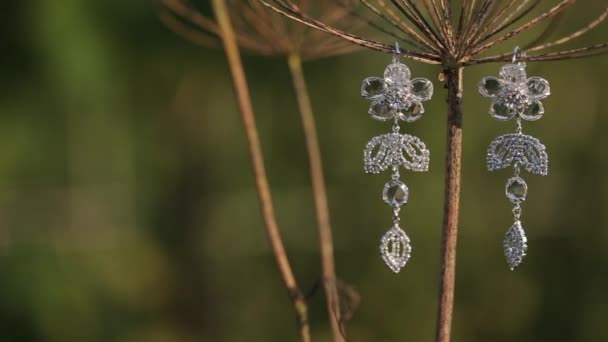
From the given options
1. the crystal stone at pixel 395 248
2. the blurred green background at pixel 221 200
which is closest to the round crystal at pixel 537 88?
the crystal stone at pixel 395 248

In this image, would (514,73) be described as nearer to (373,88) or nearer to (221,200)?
(373,88)

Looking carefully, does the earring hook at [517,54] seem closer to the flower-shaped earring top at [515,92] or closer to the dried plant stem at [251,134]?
the flower-shaped earring top at [515,92]

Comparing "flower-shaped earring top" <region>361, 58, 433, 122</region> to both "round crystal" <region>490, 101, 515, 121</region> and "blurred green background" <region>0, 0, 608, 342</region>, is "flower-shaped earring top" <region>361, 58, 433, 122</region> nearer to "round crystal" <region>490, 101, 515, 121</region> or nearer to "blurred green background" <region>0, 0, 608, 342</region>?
"round crystal" <region>490, 101, 515, 121</region>

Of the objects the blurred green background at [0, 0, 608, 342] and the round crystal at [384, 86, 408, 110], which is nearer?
the round crystal at [384, 86, 408, 110]

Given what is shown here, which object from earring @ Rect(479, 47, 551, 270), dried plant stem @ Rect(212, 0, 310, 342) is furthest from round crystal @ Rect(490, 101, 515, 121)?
dried plant stem @ Rect(212, 0, 310, 342)

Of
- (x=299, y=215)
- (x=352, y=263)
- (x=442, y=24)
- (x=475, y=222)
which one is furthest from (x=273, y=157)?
(x=442, y=24)

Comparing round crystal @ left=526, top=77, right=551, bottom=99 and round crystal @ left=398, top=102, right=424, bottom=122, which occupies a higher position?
round crystal @ left=526, top=77, right=551, bottom=99


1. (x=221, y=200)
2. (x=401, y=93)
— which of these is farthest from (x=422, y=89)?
(x=221, y=200)
